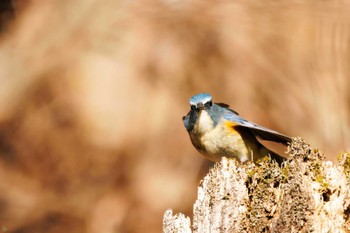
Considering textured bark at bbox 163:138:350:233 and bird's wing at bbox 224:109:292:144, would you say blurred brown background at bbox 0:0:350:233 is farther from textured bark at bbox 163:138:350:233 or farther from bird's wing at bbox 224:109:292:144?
textured bark at bbox 163:138:350:233

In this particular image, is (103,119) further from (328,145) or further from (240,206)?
(240,206)

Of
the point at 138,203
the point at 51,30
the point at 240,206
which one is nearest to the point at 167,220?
the point at 240,206

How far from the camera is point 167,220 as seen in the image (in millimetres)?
3670

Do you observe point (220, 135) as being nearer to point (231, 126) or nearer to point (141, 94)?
point (231, 126)

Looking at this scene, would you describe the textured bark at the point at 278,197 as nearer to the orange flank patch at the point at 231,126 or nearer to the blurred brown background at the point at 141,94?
the orange flank patch at the point at 231,126

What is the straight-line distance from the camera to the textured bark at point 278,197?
3264 millimetres

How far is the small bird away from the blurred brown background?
1.42 meters

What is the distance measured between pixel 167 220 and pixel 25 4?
4499mm

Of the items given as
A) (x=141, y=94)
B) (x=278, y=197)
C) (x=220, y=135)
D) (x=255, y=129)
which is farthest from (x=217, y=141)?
(x=278, y=197)

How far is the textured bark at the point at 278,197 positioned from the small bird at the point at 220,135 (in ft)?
6.44

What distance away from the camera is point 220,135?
221 inches

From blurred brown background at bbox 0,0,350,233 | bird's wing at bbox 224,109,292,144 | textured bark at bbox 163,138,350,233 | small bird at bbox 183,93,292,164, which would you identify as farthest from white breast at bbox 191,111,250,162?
textured bark at bbox 163,138,350,233

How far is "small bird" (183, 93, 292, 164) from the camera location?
221 inches

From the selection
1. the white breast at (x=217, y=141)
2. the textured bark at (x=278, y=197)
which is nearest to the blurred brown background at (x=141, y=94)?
the white breast at (x=217, y=141)
